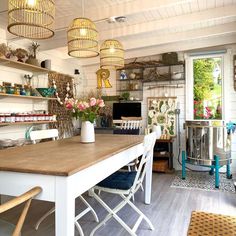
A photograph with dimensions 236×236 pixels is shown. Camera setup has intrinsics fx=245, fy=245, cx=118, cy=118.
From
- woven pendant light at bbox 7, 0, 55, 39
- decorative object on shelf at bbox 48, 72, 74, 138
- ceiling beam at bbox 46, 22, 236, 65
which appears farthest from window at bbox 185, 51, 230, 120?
woven pendant light at bbox 7, 0, 55, 39

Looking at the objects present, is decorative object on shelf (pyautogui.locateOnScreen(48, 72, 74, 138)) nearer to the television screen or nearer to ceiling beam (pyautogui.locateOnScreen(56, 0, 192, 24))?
the television screen

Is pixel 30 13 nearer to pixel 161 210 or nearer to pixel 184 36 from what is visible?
pixel 161 210

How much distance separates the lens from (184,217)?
2.74 meters

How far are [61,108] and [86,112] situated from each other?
2401 millimetres

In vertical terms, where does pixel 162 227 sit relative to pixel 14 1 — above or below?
below

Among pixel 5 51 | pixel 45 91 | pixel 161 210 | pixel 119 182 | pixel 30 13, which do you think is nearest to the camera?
pixel 30 13

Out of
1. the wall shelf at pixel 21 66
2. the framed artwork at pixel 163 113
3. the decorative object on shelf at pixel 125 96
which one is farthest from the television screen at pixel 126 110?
the wall shelf at pixel 21 66

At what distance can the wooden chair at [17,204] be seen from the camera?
1.20 metres

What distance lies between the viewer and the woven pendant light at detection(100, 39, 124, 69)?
10.4 feet

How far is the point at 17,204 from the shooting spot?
1234 mm

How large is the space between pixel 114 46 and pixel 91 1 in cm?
63

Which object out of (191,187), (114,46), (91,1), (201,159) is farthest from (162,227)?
(91,1)

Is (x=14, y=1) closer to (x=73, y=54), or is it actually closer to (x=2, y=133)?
(x=73, y=54)

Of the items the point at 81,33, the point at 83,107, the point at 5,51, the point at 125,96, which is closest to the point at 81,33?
the point at 81,33
